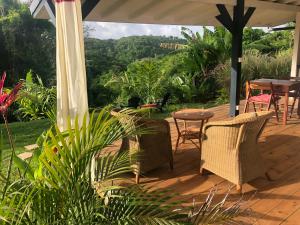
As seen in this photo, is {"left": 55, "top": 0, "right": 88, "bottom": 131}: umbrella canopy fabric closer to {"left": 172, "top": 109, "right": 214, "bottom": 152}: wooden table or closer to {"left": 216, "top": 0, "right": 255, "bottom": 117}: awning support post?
{"left": 172, "top": 109, "right": 214, "bottom": 152}: wooden table

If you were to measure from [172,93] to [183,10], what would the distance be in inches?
158

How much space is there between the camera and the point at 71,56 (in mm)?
2576

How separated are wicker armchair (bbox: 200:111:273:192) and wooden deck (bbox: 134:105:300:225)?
0.19m

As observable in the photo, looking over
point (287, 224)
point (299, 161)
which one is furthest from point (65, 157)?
point (299, 161)

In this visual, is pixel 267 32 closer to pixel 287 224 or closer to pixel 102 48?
pixel 102 48

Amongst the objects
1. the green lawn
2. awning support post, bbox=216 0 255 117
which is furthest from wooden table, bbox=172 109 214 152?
the green lawn

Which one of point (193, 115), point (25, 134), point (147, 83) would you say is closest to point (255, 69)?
point (147, 83)

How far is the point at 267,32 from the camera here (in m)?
16.0

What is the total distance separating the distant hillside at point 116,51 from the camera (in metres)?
16.5

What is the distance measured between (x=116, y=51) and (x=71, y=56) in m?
15.0

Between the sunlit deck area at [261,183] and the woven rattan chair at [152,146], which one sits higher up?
the woven rattan chair at [152,146]

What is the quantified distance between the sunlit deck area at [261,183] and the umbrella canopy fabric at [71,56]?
1.60 meters

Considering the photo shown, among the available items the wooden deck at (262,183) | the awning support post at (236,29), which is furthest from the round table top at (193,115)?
the awning support post at (236,29)

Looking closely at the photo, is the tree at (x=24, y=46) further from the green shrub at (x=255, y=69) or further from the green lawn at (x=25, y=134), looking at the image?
the green shrub at (x=255, y=69)
